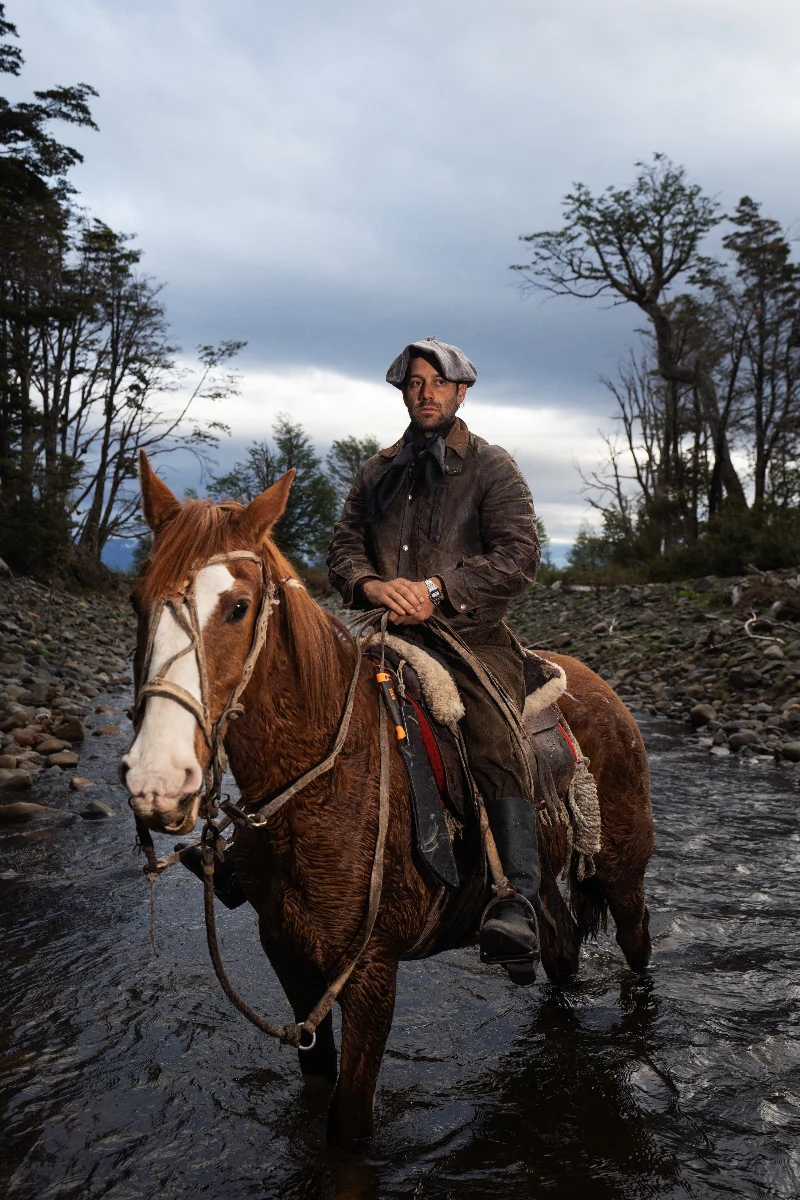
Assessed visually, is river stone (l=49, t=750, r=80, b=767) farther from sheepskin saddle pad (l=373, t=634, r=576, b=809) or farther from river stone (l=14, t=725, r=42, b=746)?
sheepskin saddle pad (l=373, t=634, r=576, b=809)

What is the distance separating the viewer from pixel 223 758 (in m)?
2.47

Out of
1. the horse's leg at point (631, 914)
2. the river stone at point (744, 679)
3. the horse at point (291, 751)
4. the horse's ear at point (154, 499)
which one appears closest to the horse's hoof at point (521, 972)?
the horse at point (291, 751)

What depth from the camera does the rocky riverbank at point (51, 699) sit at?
7.89 m

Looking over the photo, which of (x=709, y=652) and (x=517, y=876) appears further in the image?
(x=709, y=652)

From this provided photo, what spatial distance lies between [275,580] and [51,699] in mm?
9760

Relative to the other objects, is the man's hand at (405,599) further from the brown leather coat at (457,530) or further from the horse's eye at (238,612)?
the horse's eye at (238,612)

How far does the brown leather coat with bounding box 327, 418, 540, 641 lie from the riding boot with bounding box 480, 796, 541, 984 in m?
0.82

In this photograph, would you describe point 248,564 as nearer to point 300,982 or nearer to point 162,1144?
point 300,982

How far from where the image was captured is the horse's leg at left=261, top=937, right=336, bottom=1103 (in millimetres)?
3029

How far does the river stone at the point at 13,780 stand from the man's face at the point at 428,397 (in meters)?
6.05

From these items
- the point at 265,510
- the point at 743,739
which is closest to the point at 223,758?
the point at 265,510

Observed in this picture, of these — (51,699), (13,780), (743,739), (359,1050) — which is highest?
(743,739)

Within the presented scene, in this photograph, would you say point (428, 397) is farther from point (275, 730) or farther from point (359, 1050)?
point (359, 1050)

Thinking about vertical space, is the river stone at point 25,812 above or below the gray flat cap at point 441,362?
below
